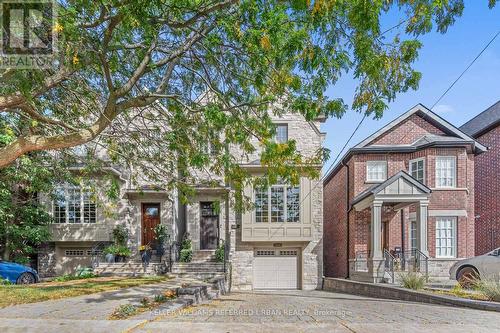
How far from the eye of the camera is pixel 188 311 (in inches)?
336

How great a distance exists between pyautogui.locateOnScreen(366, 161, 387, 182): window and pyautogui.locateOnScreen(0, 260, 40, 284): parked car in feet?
53.3

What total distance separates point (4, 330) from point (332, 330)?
523 cm

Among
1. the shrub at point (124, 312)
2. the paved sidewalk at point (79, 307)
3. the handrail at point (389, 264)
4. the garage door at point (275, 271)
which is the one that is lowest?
the garage door at point (275, 271)

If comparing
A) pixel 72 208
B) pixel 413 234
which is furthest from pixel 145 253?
pixel 413 234

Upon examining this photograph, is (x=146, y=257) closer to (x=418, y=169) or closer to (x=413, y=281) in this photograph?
(x=413, y=281)

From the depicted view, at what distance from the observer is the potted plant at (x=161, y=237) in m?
19.5

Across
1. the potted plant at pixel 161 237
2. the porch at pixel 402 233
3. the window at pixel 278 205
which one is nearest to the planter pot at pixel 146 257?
the potted plant at pixel 161 237

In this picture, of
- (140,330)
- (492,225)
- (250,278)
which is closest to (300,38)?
(140,330)

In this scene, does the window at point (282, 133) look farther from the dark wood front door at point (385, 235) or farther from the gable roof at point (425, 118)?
the dark wood front door at point (385, 235)

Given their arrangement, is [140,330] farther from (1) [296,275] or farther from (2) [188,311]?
(1) [296,275]

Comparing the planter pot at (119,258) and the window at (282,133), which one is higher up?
the window at (282,133)

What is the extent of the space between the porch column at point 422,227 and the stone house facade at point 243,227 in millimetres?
5092

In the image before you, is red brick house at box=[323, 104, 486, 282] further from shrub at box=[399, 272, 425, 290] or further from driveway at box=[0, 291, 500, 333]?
driveway at box=[0, 291, 500, 333]

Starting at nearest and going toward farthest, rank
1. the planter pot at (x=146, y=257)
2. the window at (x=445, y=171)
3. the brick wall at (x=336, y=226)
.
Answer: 1. the planter pot at (x=146, y=257)
2. the window at (x=445, y=171)
3. the brick wall at (x=336, y=226)
